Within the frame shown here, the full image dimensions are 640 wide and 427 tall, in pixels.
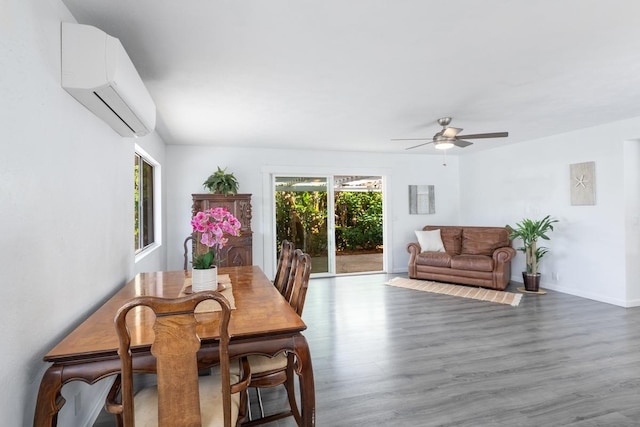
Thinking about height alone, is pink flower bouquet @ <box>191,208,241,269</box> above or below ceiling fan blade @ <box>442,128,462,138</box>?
below

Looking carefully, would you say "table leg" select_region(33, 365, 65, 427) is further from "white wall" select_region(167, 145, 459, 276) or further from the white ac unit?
"white wall" select_region(167, 145, 459, 276)

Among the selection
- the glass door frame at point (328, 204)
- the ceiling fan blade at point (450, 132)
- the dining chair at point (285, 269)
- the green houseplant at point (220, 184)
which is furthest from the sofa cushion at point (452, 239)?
the dining chair at point (285, 269)

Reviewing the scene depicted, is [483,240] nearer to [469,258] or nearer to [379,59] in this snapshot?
[469,258]

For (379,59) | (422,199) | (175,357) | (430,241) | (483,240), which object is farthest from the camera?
(422,199)

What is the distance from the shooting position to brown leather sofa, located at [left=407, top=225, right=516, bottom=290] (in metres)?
5.20

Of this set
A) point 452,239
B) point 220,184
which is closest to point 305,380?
point 220,184

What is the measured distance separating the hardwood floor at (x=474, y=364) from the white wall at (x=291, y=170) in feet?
7.39

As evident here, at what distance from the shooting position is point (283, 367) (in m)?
1.86

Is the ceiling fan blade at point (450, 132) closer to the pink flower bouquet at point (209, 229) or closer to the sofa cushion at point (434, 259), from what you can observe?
the sofa cushion at point (434, 259)

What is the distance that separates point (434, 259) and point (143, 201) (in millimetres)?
4598

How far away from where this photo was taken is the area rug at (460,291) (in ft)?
15.2

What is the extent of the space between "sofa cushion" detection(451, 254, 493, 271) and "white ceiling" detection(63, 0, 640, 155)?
2195 mm

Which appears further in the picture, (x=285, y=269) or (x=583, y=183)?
(x=583, y=183)

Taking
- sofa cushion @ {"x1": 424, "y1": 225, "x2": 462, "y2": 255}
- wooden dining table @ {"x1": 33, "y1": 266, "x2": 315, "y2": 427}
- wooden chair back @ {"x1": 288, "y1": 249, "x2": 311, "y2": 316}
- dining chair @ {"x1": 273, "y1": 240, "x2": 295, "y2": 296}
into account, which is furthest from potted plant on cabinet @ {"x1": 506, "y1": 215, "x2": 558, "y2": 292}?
wooden dining table @ {"x1": 33, "y1": 266, "x2": 315, "y2": 427}
